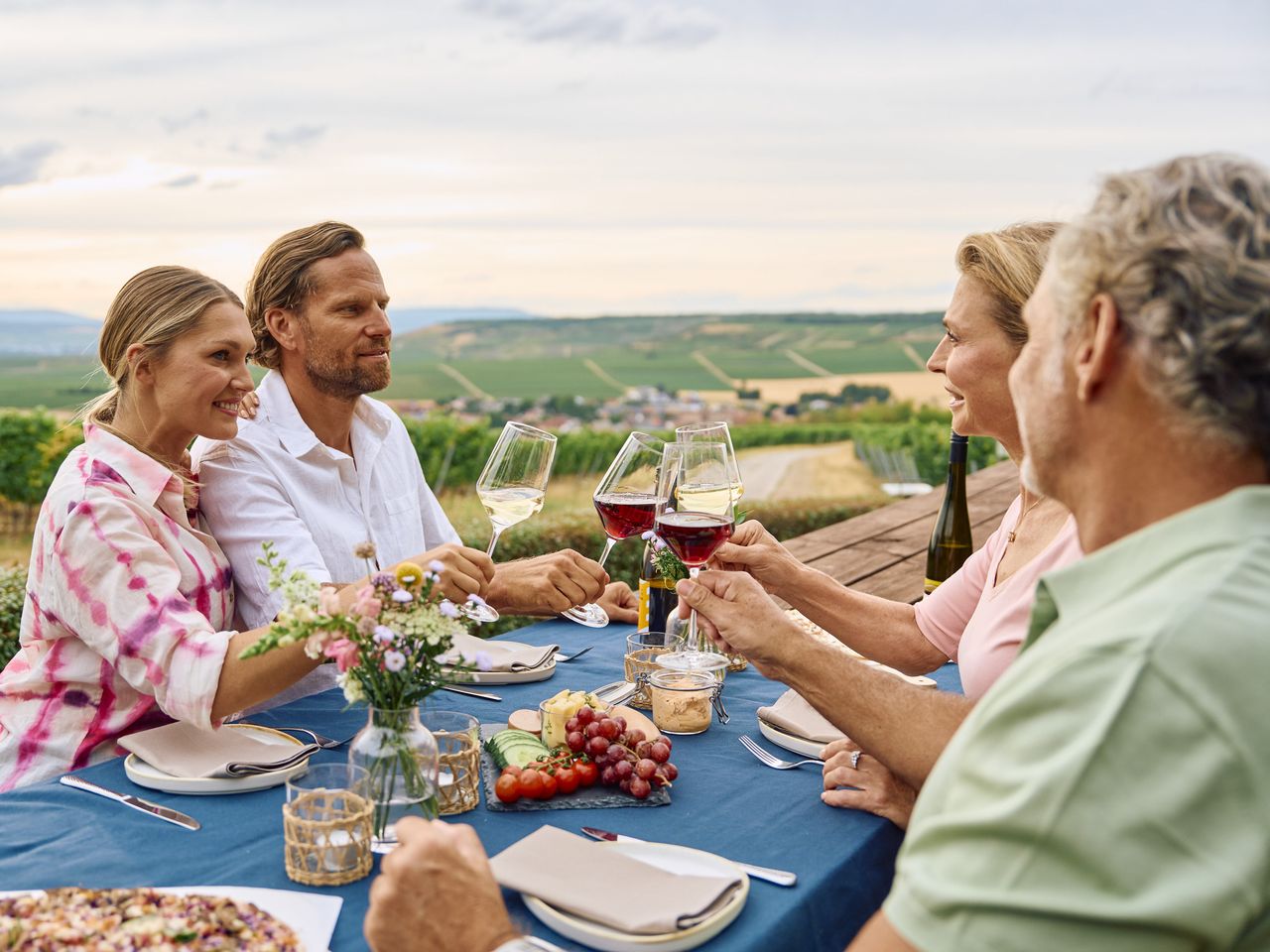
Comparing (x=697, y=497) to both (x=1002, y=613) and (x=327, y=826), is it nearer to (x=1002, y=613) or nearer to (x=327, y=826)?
(x=1002, y=613)

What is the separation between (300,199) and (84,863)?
25904 millimetres

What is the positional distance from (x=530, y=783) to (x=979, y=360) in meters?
1.47

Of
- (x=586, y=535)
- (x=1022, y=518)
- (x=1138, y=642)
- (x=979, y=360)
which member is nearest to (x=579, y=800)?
(x=1138, y=642)

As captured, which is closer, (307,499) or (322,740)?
(322,740)

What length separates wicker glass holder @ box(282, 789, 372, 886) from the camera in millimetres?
1629

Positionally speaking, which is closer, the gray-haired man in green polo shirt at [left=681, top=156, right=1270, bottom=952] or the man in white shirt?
the gray-haired man in green polo shirt at [left=681, top=156, right=1270, bottom=952]

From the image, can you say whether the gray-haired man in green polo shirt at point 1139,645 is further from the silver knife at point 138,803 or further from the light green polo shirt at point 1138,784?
the silver knife at point 138,803

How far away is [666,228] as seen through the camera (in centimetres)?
2902

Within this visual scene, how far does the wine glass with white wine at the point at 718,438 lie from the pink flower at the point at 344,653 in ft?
2.53

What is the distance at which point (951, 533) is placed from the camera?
12.3ft

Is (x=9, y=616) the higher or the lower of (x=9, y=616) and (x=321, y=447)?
the lower

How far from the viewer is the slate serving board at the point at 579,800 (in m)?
1.93

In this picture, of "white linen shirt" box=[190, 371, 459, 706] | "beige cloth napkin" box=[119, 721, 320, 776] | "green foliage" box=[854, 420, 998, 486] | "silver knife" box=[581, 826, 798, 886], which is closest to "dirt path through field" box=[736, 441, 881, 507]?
"green foliage" box=[854, 420, 998, 486]

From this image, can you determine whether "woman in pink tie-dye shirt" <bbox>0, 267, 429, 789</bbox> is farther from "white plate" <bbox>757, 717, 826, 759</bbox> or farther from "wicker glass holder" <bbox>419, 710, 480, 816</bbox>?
"white plate" <bbox>757, 717, 826, 759</bbox>
